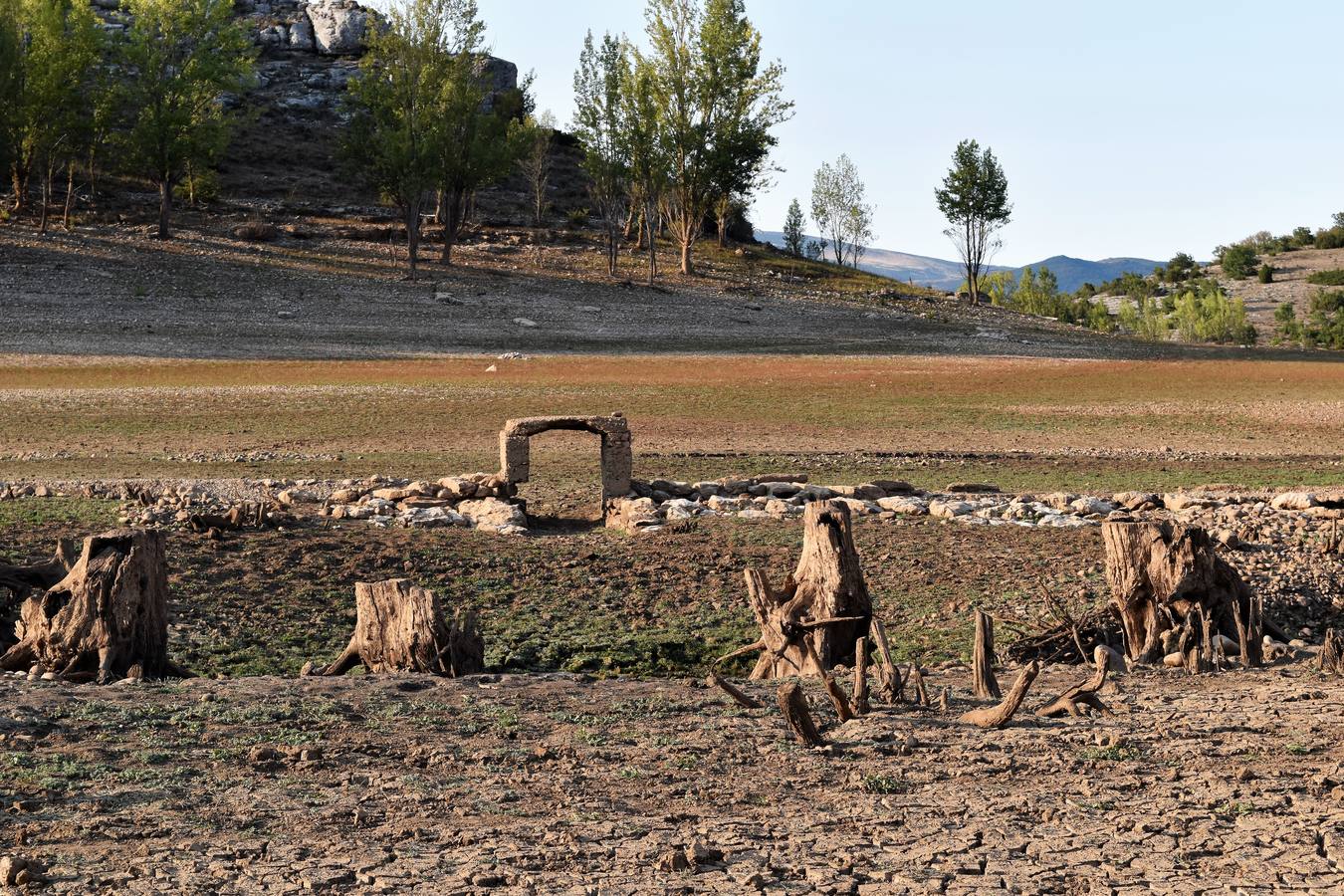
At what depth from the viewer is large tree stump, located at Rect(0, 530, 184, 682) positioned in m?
9.79

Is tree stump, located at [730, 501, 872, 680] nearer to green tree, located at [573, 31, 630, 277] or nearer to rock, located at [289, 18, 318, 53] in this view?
green tree, located at [573, 31, 630, 277]

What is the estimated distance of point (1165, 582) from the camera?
35.4ft

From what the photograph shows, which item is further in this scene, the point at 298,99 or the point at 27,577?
the point at 298,99

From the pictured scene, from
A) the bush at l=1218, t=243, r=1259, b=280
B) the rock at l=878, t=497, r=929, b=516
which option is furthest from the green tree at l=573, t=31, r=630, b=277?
the bush at l=1218, t=243, r=1259, b=280

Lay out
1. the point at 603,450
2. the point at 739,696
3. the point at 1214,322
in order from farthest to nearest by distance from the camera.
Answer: the point at 1214,322 → the point at 603,450 → the point at 739,696

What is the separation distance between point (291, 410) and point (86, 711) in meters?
22.1

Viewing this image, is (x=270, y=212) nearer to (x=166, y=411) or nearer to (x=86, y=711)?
(x=166, y=411)

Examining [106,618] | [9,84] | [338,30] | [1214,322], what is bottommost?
[106,618]

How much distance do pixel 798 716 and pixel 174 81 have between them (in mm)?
59452

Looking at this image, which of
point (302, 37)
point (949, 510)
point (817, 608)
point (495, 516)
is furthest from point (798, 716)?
point (302, 37)

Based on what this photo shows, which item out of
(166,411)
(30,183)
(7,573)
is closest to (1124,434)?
(166,411)

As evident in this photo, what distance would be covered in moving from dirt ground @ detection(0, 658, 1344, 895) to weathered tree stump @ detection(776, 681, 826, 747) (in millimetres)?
97

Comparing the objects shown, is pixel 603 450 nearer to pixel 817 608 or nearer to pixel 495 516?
pixel 495 516

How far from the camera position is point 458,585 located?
45.7 feet
